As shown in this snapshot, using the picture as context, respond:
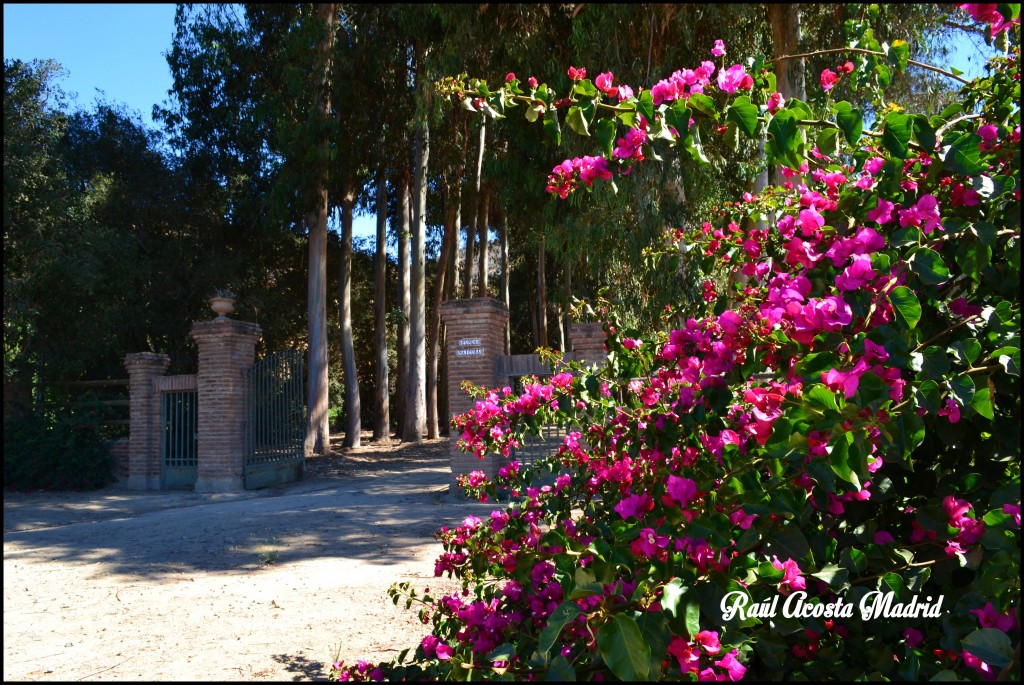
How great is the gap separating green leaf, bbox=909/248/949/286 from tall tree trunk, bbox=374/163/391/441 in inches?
808

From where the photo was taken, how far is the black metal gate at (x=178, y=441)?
13.2 meters

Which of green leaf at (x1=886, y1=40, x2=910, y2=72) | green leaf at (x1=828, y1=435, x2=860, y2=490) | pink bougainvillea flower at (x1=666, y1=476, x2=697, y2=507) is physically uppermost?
green leaf at (x1=886, y1=40, x2=910, y2=72)

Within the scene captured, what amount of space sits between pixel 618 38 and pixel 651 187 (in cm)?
222

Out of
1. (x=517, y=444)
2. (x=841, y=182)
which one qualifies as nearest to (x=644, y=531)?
(x=841, y=182)

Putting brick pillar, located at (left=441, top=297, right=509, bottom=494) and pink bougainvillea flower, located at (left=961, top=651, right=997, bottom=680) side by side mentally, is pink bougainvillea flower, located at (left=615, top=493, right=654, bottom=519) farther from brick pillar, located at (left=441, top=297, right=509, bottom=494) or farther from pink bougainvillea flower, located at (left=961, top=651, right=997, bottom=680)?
brick pillar, located at (left=441, top=297, right=509, bottom=494)

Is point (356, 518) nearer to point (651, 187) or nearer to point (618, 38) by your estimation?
point (651, 187)

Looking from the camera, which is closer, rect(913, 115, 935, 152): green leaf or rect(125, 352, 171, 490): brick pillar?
rect(913, 115, 935, 152): green leaf

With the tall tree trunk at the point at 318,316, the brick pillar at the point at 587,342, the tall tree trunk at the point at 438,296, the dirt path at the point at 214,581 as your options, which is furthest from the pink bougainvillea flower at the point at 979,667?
the tall tree trunk at the point at 438,296

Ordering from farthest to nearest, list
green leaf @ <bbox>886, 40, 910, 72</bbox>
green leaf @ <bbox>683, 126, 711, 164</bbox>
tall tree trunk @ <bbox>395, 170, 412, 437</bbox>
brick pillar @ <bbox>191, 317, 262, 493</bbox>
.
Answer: tall tree trunk @ <bbox>395, 170, 412, 437</bbox>, brick pillar @ <bbox>191, 317, 262, 493</bbox>, green leaf @ <bbox>886, 40, 910, 72</bbox>, green leaf @ <bbox>683, 126, 711, 164</bbox>

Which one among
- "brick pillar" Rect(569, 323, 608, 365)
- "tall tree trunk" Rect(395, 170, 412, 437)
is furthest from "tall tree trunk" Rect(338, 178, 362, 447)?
"brick pillar" Rect(569, 323, 608, 365)

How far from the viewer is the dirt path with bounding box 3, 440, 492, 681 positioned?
13.5 ft

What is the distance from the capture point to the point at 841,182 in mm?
2270

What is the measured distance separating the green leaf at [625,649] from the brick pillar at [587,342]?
8.75 m

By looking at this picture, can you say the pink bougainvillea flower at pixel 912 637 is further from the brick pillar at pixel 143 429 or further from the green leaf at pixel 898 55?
the brick pillar at pixel 143 429
